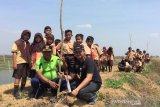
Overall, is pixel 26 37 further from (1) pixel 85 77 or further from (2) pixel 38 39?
(1) pixel 85 77

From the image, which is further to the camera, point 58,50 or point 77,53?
point 58,50

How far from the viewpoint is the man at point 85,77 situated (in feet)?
25.5

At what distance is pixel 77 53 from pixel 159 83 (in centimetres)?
1025

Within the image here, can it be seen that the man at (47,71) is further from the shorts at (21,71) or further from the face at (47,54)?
the shorts at (21,71)

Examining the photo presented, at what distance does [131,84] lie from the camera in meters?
12.8

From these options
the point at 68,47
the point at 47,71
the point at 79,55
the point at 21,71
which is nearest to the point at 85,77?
the point at 79,55

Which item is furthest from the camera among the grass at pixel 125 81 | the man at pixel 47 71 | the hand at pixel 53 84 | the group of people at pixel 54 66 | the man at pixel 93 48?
the man at pixel 93 48

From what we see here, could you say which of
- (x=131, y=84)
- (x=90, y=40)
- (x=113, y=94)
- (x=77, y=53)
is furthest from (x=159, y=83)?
(x=77, y=53)

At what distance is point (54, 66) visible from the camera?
28.0 ft

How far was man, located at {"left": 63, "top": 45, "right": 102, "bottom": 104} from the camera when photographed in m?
7.77

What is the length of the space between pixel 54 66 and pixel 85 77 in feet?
3.06

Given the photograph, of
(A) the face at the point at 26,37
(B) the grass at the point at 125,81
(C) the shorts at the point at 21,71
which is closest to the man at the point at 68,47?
(A) the face at the point at 26,37

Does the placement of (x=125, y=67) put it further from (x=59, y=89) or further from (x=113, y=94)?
(x=59, y=89)

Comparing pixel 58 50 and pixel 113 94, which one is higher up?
pixel 58 50
